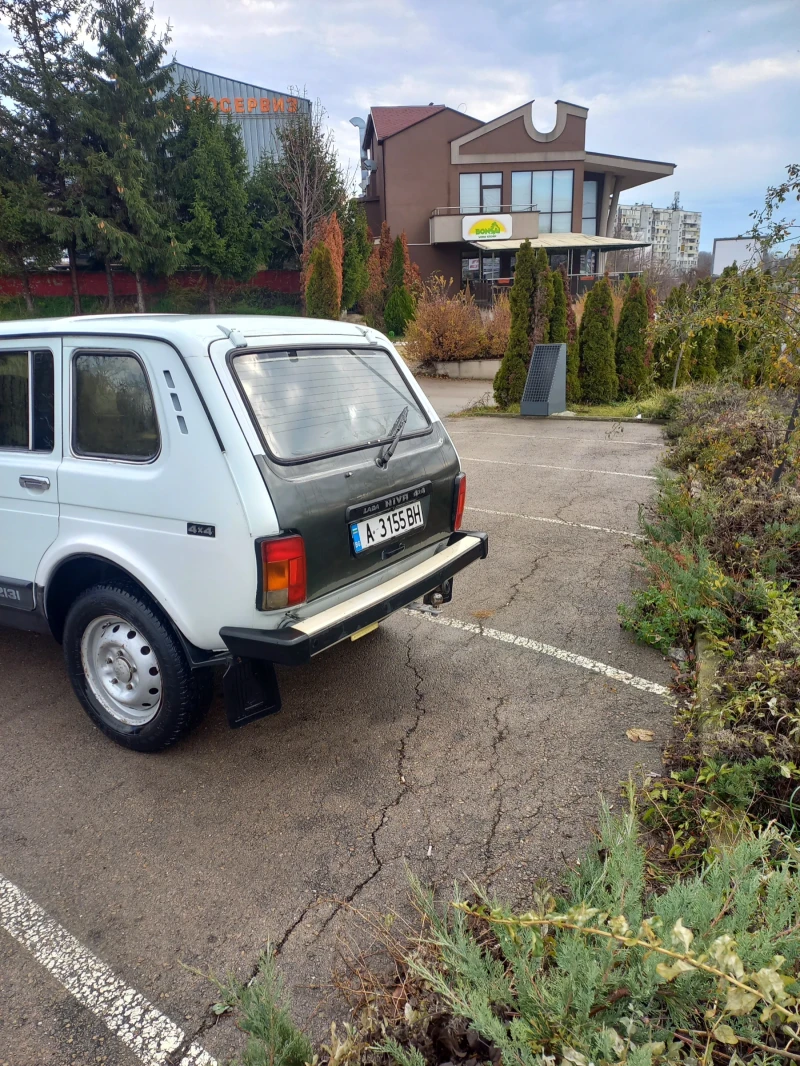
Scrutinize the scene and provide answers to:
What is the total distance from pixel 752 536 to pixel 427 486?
2431mm

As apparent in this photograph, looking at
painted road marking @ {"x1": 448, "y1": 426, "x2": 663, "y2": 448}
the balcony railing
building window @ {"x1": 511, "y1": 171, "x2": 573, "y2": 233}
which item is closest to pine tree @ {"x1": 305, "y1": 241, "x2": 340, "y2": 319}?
painted road marking @ {"x1": 448, "y1": 426, "x2": 663, "y2": 448}

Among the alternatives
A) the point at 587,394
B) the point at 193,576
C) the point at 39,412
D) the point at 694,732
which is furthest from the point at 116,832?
the point at 587,394

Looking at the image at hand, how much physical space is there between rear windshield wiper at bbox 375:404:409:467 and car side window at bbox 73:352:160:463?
1.05 m

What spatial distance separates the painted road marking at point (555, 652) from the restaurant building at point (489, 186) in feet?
113

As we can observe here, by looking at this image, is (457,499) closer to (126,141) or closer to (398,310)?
(398,310)

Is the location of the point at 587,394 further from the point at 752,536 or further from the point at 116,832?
the point at 116,832

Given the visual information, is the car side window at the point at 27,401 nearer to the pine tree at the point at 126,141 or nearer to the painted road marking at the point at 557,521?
the painted road marking at the point at 557,521

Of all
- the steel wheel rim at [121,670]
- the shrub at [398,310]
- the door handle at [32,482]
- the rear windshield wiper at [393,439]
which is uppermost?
the shrub at [398,310]

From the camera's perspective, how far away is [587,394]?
15055 mm

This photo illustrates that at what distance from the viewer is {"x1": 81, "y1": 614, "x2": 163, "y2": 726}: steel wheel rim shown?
3.35 meters

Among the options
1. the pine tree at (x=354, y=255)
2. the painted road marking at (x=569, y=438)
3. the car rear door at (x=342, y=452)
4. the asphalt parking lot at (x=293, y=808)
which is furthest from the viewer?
the pine tree at (x=354, y=255)

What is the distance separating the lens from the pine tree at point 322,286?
23875mm

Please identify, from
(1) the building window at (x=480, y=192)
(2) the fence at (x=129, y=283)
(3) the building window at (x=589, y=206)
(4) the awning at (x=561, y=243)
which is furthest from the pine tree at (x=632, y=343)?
(3) the building window at (x=589, y=206)

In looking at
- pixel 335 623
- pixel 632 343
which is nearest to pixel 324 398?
pixel 335 623
